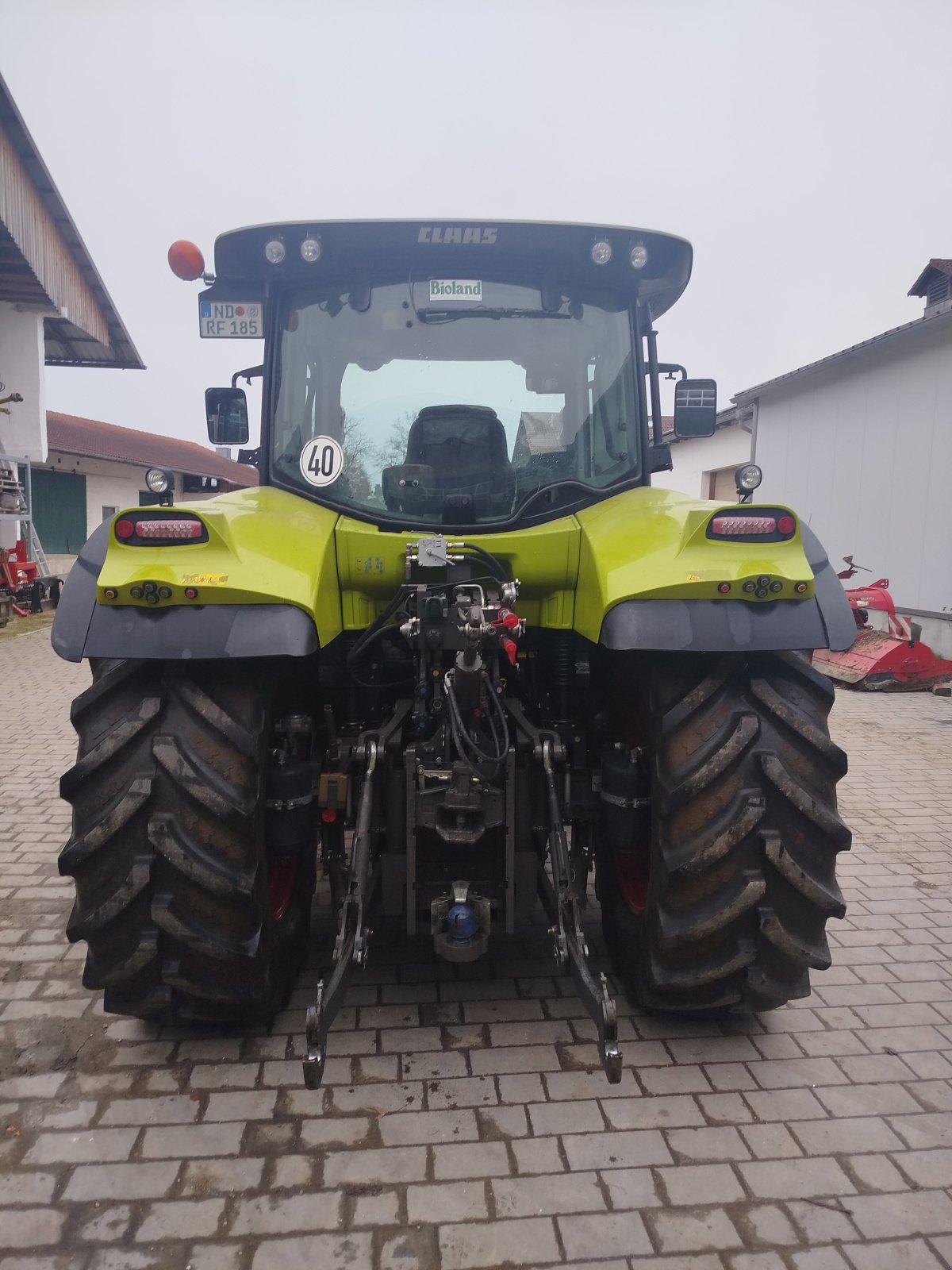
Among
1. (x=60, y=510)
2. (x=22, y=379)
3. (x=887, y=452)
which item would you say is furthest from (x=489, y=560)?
(x=60, y=510)

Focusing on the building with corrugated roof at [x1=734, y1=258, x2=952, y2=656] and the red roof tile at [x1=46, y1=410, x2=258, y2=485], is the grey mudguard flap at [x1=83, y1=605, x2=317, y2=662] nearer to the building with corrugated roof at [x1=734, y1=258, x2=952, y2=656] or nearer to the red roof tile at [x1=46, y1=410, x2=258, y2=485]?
the building with corrugated roof at [x1=734, y1=258, x2=952, y2=656]

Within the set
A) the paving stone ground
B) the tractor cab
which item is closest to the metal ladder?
the tractor cab

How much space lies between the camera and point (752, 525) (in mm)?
2414

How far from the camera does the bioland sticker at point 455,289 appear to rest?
9.61 feet

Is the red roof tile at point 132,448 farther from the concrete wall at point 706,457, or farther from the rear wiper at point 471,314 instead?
the rear wiper at point 471,314

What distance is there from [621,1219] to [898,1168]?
747mm

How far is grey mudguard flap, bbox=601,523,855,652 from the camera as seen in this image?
2.29 m

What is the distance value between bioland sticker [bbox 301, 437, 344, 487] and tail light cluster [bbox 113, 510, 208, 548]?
2.30 feet

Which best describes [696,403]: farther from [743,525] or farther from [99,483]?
[99,483]

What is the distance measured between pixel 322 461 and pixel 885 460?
9924 mm

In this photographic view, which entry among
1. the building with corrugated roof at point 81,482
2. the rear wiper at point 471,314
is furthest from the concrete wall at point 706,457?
the rear wiper at point 471,314

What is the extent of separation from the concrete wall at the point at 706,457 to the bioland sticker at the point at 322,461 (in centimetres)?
1576

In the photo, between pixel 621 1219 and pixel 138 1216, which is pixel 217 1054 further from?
pixel 621 1219

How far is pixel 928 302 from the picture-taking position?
44.4 ft
